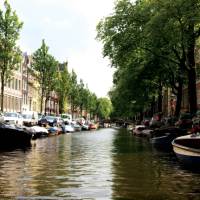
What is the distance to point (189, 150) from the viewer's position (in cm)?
2111

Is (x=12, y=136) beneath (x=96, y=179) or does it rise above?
above

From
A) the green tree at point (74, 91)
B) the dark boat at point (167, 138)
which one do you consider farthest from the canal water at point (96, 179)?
the green tree at point (74, 91)

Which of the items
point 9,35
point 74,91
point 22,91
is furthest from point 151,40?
point 74,91

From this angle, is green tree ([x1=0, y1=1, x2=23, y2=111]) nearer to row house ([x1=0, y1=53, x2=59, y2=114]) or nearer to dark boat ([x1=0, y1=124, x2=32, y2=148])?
row house ([x1=0, y1=53, x2=59, y2=114])

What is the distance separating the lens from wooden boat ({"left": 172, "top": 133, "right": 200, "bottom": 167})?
20.6 metres

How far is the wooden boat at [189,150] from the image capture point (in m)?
20.6

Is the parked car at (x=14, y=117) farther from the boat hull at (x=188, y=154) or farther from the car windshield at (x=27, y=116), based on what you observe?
the boat hull at (x=188, y=154)

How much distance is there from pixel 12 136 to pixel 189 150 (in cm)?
1524

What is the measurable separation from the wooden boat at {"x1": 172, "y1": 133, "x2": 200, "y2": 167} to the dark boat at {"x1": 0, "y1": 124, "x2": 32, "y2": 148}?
1231 cm

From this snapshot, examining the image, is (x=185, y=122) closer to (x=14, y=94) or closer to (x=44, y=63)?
(x=44, y=63)

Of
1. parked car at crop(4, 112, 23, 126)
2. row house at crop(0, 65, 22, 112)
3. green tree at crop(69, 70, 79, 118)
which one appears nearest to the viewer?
parked car at crop(4, 112, 23, 126)

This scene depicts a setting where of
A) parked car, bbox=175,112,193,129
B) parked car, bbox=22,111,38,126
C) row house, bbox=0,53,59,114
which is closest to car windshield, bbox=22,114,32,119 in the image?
parked car, bbox=22,111,38,126

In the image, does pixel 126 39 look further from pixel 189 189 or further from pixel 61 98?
pixel 61 98

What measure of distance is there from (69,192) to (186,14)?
26485 millimetres
